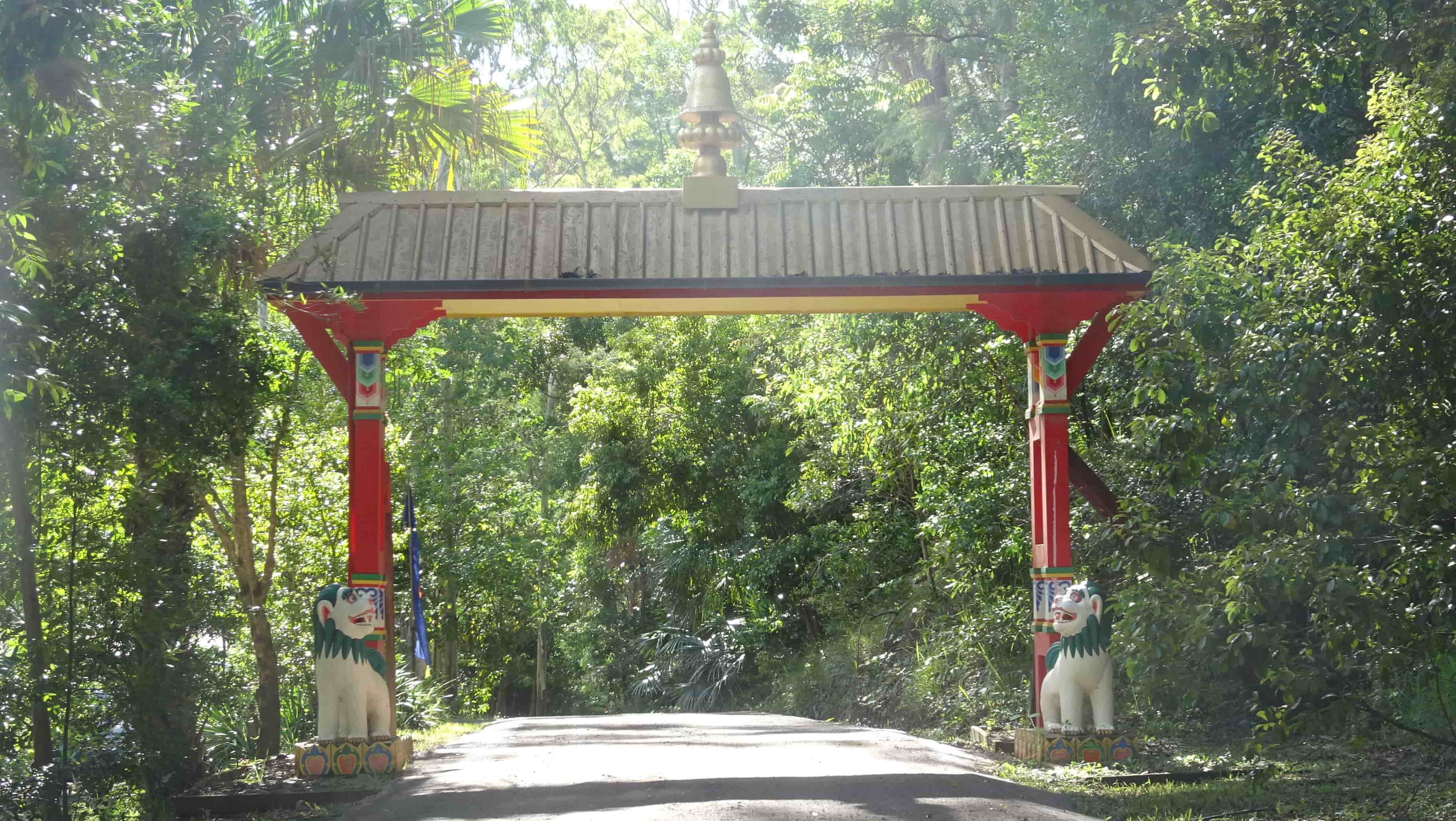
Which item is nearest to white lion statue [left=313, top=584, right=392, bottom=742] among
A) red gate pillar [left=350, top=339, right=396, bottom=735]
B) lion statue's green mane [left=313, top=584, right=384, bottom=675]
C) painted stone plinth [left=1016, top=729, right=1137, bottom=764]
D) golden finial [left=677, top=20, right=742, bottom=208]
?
lion statue's green mane [left=313, top=584, right=384, bottom=675]

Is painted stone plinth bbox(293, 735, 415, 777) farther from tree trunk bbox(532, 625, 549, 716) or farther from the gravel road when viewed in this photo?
tree trunk bbox(532, 625, 549, 716)

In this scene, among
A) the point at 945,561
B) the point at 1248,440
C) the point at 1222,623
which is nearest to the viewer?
the point at 1222,623

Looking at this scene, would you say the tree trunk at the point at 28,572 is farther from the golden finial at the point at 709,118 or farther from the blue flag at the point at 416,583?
the golden finial at the point at 709,118

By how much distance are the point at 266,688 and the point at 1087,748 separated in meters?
6.25

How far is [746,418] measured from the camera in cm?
2081

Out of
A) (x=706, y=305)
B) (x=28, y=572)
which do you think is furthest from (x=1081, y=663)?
(x=28, y=572)

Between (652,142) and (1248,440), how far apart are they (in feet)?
87.8

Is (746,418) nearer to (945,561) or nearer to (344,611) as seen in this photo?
(945,561)

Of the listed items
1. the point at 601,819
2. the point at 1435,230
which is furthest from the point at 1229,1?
the point at 601,819

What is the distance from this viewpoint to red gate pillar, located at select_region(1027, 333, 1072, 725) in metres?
8.98

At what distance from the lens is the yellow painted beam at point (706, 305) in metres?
9.01

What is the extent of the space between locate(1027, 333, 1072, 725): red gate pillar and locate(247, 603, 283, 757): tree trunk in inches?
231

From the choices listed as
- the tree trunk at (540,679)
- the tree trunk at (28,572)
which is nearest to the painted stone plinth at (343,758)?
the tree trunk at (28,572)

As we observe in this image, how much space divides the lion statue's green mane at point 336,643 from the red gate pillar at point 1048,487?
440 cm
